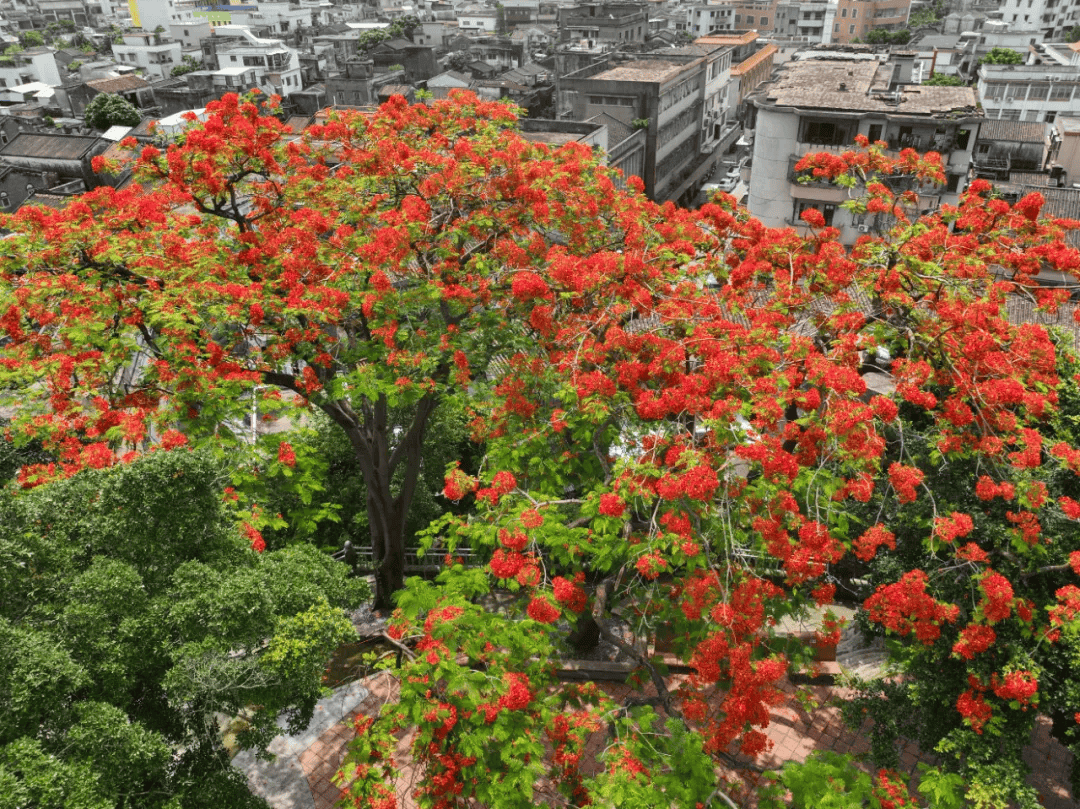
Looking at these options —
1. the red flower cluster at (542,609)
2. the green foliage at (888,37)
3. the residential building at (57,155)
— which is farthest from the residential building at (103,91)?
the green foliage at (888,37)

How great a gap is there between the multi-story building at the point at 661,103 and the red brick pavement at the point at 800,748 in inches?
1338

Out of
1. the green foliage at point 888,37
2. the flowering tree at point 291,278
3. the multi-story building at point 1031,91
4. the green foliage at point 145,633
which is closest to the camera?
the green foliage at point 145,633

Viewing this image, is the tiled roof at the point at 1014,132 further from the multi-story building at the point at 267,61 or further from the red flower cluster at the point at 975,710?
the multi-story building at the point at 267,61

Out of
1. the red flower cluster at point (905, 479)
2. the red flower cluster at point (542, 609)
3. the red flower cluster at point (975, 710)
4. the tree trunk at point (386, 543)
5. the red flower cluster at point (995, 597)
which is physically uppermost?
the red flower cluster at point (905, 479)

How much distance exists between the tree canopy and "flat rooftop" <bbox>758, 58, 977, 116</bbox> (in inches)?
681

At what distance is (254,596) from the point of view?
22.9 feet

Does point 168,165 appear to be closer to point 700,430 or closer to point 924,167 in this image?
point 700,430

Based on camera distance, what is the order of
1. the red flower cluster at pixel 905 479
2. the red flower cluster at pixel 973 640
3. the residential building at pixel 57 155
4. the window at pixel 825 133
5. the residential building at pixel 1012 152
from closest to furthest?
the red flower cluster at pixel 973 640, the red flower cluster at pixel 905 479, the window at pixel 825 133, the residential building at pixel 1012 152, the residential building at pixel 57 155

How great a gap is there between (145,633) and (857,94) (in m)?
30.8

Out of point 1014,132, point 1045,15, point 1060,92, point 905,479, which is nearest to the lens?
point 905,479

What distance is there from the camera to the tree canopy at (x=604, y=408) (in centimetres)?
845

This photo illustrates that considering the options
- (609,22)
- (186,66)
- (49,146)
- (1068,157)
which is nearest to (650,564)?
(1068,157)

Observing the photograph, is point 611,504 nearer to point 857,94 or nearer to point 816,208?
point 816,208

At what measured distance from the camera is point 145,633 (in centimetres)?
667
